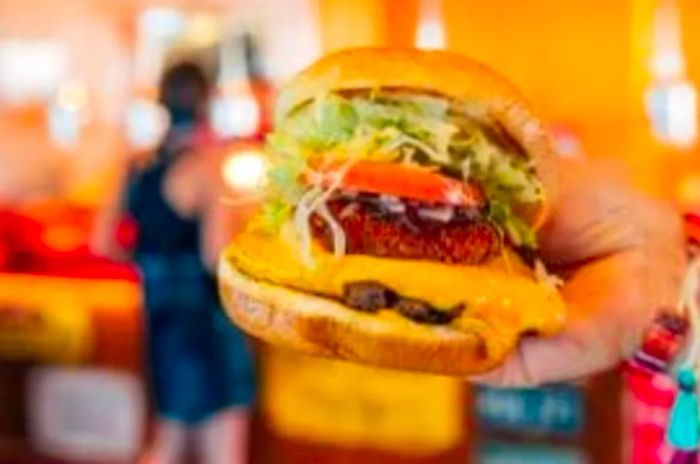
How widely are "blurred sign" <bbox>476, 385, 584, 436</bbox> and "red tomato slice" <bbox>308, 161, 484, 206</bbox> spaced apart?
103 centimetres

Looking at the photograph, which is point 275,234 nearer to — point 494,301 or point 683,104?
point 494,301

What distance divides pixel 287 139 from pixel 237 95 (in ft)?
6.15

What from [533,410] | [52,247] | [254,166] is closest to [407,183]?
[254,166]

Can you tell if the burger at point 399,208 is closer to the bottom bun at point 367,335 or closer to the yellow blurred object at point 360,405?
the bottom bun at point 367,335

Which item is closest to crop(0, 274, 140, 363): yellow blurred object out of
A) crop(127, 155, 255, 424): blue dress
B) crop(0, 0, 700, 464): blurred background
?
crop(0, 0, 700, 464): blurred background

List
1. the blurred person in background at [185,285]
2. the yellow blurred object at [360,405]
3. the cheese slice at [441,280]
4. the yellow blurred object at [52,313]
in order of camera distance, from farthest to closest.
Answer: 1. the yellow blurred object at [52,313]
2. the yellow blurred object at [360,405]
3. the blurred person in background at [185,285]
4. the cheese slice at [441,280]

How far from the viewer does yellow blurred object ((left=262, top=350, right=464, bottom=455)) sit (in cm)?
199

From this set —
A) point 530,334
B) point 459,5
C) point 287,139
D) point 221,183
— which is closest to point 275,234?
point 287,139

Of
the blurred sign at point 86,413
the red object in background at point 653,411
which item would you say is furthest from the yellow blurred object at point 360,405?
the red object in background at point 653,411

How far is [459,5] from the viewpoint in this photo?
2605mm

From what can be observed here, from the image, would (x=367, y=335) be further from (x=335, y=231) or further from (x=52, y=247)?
(x=52, y=247)

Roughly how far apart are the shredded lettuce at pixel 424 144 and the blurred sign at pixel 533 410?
1.03 metres

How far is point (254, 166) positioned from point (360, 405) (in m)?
0.76

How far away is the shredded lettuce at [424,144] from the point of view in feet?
2.85
